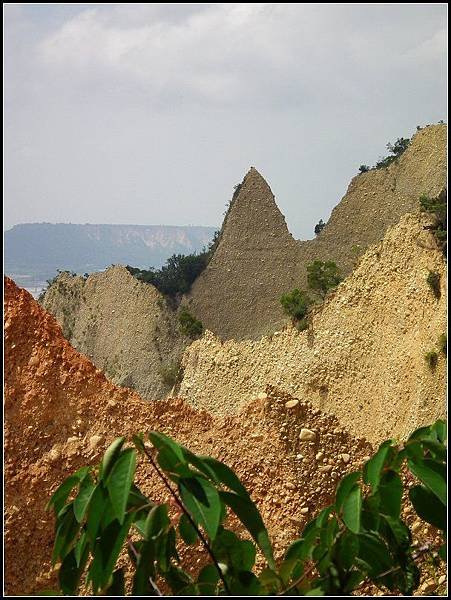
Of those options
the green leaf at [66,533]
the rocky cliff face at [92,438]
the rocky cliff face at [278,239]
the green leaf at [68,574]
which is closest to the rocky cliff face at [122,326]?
the rocky cliff face at [278,239]

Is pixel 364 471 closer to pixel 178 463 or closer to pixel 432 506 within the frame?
pixel 432 506

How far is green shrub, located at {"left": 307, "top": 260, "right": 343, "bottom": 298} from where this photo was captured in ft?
72.0

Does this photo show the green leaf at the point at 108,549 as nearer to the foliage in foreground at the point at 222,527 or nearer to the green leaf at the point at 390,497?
the foliage in foreground at the point at 222,527

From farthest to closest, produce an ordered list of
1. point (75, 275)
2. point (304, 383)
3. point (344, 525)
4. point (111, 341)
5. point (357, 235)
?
point (75, 275) → point (111, 341) → point (357, 235) → point (304, 383) → point (344, 525)

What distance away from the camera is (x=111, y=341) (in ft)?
85.9

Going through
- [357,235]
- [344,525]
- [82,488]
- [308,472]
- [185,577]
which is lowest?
[308,472]

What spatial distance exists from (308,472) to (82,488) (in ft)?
25.5

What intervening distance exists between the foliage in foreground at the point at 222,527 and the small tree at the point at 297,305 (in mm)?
14654

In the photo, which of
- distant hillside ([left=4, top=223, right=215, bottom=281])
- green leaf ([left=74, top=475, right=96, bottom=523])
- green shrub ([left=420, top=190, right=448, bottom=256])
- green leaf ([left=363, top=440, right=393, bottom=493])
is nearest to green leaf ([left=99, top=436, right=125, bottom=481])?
green leaf ([left=74, top=475, right=96, bottom=523])

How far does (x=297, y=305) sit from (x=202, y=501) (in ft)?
53.9

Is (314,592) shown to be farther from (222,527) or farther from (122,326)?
(122,326)

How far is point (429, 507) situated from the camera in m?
4.33

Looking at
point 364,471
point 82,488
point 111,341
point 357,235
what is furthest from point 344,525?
point 111,341

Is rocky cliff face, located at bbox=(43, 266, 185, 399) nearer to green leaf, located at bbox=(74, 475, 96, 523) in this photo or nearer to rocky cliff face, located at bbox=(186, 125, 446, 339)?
rocky cliff face, located at bbox=(186, 125, 446, 339)
